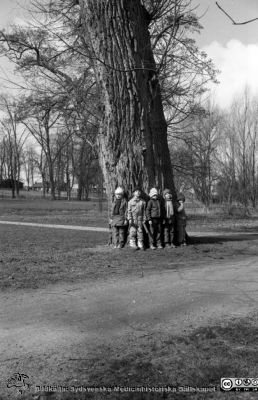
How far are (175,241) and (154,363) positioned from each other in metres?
7.95

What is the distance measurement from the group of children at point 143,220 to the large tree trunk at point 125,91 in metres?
0.43

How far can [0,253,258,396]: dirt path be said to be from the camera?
441 centimetres

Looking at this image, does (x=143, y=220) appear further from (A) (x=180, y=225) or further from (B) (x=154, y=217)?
(A) (x=180, y=225)

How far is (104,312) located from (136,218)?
5.79 meters

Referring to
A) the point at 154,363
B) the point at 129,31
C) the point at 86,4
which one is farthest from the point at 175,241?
the point at 154,363

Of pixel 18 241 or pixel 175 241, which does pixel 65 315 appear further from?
pixel 18 241

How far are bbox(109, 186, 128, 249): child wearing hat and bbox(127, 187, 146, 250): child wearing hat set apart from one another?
19cm

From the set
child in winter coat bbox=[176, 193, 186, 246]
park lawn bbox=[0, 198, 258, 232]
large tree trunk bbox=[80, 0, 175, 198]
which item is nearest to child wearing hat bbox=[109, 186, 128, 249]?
A: large tree trunk bbox=[80, 0, 175, 198]

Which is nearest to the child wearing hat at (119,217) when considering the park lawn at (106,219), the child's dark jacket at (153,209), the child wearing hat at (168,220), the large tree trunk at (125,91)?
the large tree trunk at (125,91)

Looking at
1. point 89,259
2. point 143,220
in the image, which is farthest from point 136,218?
point 89,259

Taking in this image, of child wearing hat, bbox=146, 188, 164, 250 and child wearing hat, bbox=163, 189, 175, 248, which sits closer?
child wearing hat, bbox=146, 188, 164, 250

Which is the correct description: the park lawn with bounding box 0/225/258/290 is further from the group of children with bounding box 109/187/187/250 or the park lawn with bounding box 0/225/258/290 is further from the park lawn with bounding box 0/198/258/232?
the park lawn with bounding box 0/198/258/232

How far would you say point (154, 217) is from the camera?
11.5 m

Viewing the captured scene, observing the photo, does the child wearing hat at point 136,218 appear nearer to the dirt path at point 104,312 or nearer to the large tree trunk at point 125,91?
the large tree trunk at point 125,91
